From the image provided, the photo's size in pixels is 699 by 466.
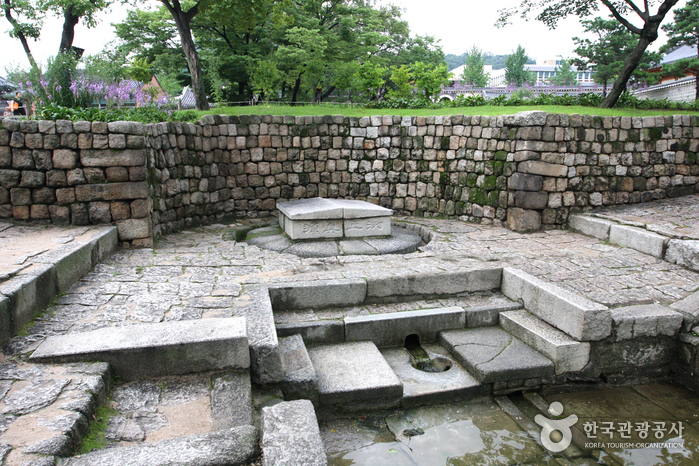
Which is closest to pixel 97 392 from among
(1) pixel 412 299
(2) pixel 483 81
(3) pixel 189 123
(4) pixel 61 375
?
(4) pixel 61 375

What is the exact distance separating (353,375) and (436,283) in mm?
1669

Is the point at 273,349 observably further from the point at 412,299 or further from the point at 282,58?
the point at 282,58

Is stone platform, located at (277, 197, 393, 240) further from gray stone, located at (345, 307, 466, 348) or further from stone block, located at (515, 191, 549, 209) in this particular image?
gray stone, located at (345, 307, 466, 348)

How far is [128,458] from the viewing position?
2.22m

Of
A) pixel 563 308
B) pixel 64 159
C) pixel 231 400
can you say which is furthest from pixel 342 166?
pixel 231 400

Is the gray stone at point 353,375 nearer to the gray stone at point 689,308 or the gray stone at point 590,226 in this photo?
the gray stone at point 689,308

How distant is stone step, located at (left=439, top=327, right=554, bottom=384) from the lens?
4.12m

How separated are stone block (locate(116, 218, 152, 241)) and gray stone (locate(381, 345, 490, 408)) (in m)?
3.84

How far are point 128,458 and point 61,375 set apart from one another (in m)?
1.03

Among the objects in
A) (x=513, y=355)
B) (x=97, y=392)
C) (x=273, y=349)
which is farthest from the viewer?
(x=513, y=355)

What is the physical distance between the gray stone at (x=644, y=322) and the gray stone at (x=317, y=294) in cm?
252

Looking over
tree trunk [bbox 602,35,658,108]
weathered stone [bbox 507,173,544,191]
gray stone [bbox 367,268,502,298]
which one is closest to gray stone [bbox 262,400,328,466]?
gray stone [bbox 367,268,502,298]

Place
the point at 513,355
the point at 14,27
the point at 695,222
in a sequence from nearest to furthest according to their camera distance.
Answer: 1. the point at 513,355
2. the point at 695,222
3. the point at 14,27
